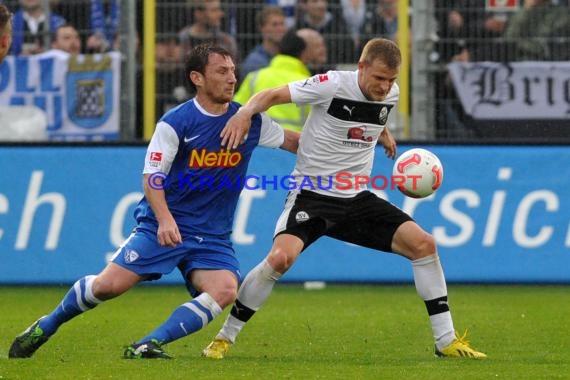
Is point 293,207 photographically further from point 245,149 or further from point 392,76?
point 392,76

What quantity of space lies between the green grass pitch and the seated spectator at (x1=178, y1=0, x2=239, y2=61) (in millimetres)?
2508

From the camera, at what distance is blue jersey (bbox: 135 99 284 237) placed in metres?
8.10

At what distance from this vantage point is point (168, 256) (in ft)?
26.4

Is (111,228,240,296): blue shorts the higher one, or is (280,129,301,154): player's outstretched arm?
(280,129,301,154): player's outstretched arm

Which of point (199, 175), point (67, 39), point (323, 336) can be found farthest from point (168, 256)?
point (67, 39)

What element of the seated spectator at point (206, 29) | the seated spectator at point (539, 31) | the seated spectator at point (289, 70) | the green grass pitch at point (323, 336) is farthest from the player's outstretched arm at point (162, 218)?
the seated spectator at point (539, 31)

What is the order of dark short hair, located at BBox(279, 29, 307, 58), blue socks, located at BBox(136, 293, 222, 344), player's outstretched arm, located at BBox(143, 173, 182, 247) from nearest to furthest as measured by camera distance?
player's outstretched arm, located at BBox(143, 173, 182, 247) < blue socks, located at BBox(136, 293, 222, 344) < dark short hair, located at BBox(279, 29, 307, 58)

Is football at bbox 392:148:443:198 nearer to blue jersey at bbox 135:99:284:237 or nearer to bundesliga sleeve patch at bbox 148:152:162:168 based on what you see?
blue jersey at bbox 135:99:284:237

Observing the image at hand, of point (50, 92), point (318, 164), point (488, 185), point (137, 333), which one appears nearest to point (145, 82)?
point (50, 92)

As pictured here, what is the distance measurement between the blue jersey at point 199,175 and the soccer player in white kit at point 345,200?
16cm

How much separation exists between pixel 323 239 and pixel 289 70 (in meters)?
1.64

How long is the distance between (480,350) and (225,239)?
5.86 ft

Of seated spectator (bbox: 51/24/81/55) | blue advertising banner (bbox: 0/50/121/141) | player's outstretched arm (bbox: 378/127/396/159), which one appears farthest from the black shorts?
seated spectator (bbox: 51/24/81/55)

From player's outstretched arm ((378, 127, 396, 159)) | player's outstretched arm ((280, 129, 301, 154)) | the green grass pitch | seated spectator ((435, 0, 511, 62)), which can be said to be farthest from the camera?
seated spectator ((435, 0, 511, 62))
